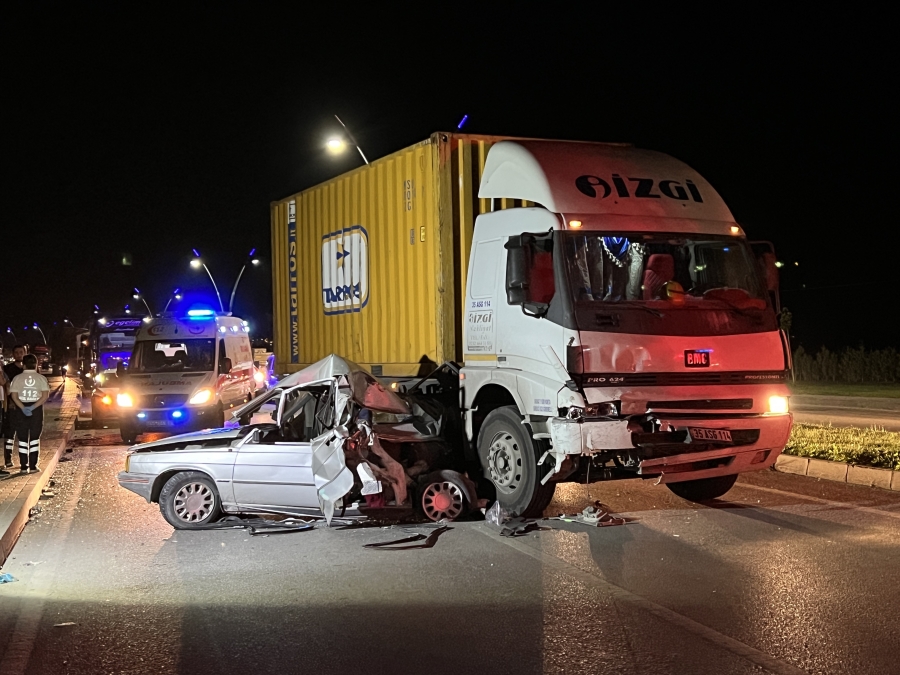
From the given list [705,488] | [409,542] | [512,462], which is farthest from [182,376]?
[705,488]

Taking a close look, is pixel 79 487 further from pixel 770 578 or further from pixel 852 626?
pixel 852 626

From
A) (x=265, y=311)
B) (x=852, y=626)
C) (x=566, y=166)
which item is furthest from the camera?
(x=265, y=311)

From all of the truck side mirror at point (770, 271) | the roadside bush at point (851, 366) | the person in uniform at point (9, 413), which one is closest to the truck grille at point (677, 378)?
the truck side mirror at point (770, 271)

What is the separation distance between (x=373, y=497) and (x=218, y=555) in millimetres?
1415

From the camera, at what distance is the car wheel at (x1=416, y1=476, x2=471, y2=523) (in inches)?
351

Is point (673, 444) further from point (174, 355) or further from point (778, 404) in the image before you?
point (174, 355)

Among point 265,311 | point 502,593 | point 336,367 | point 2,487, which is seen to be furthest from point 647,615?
point 265,311

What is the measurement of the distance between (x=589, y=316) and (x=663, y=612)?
293cm

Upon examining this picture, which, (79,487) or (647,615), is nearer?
(647,615)

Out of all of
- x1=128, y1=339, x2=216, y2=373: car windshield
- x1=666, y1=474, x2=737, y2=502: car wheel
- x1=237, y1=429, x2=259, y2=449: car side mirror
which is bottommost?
x1=666, y1=474, x2=737, y2=502: car wheel

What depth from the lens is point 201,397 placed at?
55.2ft

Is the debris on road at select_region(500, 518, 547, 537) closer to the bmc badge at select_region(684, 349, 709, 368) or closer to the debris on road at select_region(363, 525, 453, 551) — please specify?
the debris on road at select_region(363, 525, 453, 551)

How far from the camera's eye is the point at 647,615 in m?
5.78

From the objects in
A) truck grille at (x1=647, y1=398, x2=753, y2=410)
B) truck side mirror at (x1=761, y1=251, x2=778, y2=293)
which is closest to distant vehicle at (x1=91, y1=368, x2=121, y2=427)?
truck grille at (x1=647, y1=398, x2=753, y2=410)
